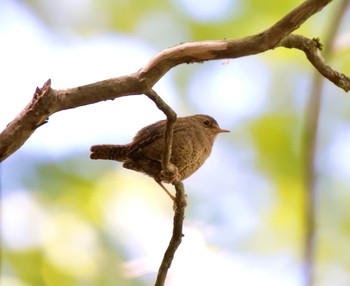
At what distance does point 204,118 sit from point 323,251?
1.73 metres

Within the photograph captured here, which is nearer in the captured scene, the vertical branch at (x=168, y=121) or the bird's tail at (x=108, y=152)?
the vertical branch at (x=168, y=121)

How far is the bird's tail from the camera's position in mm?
4234

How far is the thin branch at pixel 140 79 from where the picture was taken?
3.05 metres

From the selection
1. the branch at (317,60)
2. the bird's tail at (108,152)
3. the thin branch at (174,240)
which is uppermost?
the bird's tail at (108,152)

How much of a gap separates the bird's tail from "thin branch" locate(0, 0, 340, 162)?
105cm

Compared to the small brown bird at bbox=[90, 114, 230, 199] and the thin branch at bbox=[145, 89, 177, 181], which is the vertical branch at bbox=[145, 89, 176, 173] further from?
the small brown bird at bbox=[90, 114, 230, 199]

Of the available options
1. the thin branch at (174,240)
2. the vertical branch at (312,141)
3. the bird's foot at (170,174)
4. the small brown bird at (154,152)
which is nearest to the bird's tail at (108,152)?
the small brown bird at (154,152)

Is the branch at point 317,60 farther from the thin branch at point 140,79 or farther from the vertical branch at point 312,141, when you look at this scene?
the vertical branch at point 312,141

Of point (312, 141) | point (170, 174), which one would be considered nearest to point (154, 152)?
point (170, 174)

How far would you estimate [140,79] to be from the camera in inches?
127

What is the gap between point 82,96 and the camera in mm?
3125

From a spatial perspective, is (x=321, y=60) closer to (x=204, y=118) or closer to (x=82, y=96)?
(x=82, y=96)

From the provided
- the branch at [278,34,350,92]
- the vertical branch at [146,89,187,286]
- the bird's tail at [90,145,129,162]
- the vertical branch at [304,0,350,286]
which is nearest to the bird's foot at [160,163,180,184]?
the vertical branch at [146,89,187,286]

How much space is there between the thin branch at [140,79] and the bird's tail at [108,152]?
1053 mm
